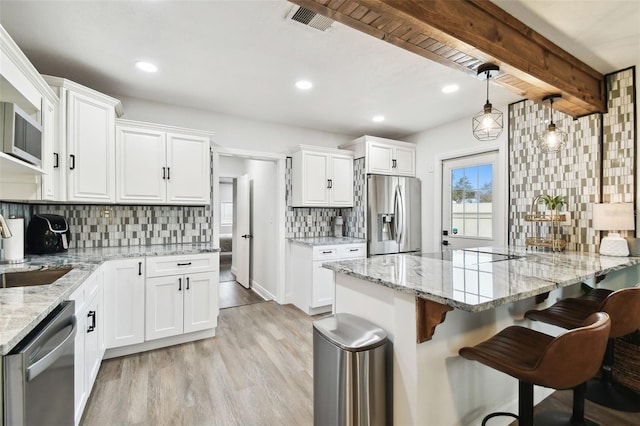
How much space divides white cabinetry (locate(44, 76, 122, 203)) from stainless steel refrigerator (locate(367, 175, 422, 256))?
2.97m

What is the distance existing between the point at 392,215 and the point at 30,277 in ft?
12.2

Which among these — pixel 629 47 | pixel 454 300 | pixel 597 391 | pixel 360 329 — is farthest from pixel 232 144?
pixel 597 391

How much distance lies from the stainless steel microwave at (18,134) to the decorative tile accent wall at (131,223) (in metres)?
0.99

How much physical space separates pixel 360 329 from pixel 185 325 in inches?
80.9

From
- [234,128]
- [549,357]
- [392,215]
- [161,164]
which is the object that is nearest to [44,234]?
[161,164]

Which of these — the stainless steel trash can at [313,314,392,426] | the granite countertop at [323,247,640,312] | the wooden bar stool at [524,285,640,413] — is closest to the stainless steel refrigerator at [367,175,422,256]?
the granite countertop at [323,247,640,312]

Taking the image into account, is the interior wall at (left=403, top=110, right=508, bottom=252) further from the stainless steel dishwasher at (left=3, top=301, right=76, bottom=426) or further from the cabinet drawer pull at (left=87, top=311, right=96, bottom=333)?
the stainless steel dishwasher at (left=3, top=301, right=76, bottom=426)

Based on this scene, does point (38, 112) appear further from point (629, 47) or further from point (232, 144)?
point (629, 47)

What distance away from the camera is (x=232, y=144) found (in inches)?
151

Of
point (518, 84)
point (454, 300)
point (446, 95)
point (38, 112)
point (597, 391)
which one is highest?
point (446, 95)

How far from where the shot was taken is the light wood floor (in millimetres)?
1895

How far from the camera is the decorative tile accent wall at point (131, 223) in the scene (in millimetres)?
2959

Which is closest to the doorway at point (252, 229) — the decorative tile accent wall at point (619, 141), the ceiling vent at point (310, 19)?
the ceiling vent at point (310, 19)

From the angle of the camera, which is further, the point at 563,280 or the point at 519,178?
the point at 519,178
